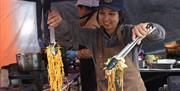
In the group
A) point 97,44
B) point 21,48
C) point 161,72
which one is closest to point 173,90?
point 161,72

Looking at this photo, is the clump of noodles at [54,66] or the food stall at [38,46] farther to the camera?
the food stall at [38,46]

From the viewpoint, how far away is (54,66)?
6.82ft

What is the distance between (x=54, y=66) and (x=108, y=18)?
0.41 metres

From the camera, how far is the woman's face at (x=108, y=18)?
2.20m

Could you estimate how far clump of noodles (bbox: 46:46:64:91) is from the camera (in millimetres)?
2068

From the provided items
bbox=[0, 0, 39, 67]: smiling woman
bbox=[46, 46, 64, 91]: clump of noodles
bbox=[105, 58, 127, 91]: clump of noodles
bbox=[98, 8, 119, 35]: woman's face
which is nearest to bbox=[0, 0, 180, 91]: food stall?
bbox=[0, 0, 39, 67]: smiling woman

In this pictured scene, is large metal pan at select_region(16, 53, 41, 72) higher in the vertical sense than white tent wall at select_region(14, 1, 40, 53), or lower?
lower

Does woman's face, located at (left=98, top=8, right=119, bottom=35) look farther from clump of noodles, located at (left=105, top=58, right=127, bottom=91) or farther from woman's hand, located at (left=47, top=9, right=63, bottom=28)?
clump of noodles, located at (left=105, top=58, right=127, bottom=91)

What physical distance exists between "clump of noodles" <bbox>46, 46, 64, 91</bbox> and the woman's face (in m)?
0.32

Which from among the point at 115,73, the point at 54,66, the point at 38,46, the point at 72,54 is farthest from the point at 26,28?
the point at 115,73

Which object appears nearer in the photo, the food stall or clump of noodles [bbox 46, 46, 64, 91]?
clump of noodles [bbox 46, 46, 64, 91]

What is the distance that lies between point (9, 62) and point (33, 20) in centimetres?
63

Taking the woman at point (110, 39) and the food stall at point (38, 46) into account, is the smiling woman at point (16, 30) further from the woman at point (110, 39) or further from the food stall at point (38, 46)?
the woman at point (110, 39)

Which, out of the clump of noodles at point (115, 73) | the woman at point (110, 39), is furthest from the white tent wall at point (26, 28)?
the clump of noodles at point (115, 73)
